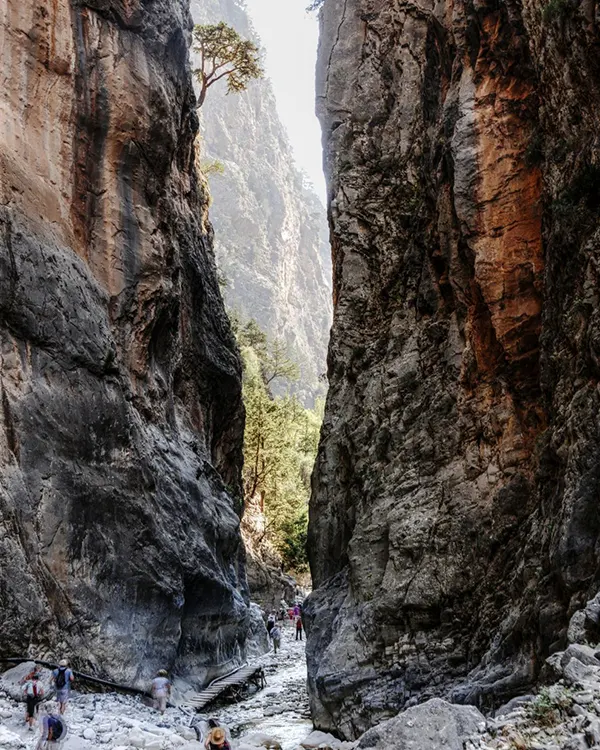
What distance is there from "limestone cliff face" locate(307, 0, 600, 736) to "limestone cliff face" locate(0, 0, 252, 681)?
4.28 metres

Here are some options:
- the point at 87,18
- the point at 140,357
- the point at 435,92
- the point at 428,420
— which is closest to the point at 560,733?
the point at 428,420

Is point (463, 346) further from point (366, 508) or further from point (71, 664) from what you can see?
point (71, 664)

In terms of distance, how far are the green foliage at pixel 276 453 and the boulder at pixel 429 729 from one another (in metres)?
32.1

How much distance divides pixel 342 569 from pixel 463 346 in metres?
7.69

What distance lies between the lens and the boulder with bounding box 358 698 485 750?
25.5 ft

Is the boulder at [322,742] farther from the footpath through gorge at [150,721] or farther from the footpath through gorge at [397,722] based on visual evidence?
the footpath through gorge at [150,721]

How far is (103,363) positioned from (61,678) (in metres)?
8.13

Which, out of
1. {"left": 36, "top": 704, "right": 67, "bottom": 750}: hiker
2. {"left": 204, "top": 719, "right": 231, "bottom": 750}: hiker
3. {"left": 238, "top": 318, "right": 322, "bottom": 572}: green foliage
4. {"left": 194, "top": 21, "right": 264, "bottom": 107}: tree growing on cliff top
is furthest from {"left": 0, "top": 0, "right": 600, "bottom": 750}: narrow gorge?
{"left": 238, "top": 318, "right": 322, "bottom": 572}: green foliage

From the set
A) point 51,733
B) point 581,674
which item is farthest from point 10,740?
point 581,674

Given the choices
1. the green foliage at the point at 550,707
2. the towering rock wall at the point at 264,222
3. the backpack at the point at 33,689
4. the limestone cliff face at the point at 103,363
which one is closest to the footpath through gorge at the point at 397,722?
the green foliage at the point at 550,707

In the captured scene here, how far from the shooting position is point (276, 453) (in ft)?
135

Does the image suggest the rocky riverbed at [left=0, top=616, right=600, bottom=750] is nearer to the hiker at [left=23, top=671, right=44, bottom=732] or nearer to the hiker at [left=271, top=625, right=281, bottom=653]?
the hiker at [left=23, top=671, right=44, bottom=732]

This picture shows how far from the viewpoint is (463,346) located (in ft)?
55.6

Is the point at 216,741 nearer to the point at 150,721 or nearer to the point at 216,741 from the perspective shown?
the point at 216,741
